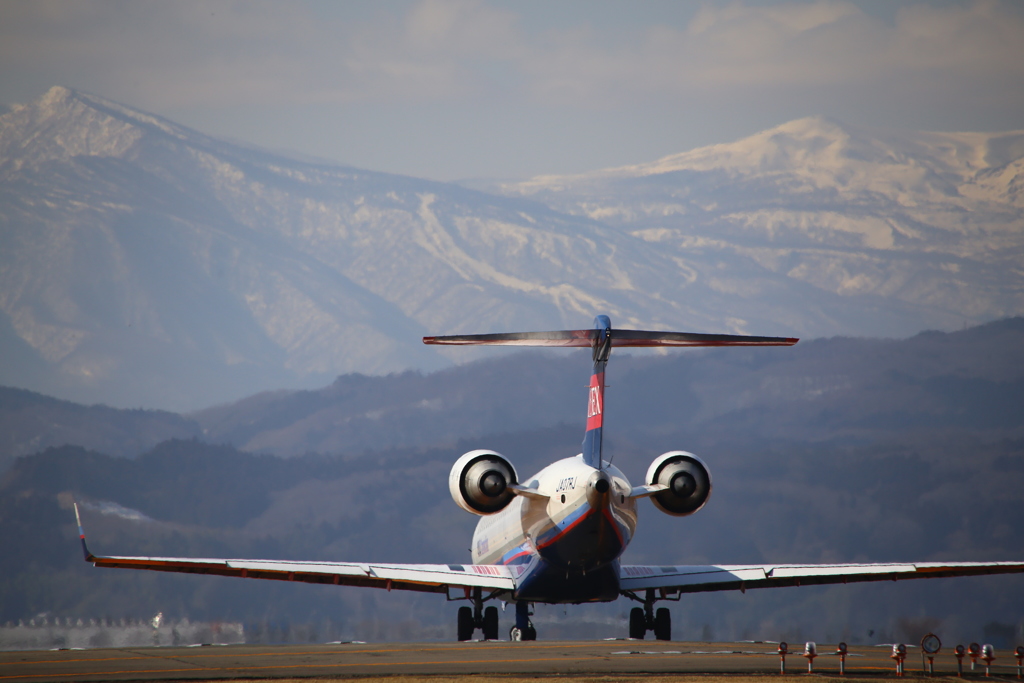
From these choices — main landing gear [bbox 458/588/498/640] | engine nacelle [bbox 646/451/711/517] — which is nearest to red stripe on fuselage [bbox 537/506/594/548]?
engine nacelle [bbox 646/451/711/517]

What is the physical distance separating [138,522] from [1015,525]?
111 meters

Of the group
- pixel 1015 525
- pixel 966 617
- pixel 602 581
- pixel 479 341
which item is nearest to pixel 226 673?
pixel 479 341

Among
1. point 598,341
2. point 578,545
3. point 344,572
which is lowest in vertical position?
point 344,572

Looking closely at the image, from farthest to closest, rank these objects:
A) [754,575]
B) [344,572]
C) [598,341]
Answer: [754,575]
[344,572]
[598,341]

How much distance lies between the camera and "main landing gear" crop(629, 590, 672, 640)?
41.0 meters

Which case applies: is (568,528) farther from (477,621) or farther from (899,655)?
(899,655)

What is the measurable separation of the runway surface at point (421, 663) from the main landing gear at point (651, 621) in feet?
11.0

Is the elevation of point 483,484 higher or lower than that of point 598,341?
lower

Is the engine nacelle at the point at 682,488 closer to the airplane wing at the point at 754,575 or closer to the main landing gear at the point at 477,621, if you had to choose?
the airplane wing at the point at 754,575

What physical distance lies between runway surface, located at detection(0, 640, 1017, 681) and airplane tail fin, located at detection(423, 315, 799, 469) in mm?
6425

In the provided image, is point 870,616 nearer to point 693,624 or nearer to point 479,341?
point 693,624

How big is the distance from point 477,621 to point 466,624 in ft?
1.62

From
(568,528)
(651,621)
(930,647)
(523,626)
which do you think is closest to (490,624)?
(523,626)

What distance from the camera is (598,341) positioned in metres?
35.9
